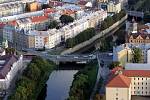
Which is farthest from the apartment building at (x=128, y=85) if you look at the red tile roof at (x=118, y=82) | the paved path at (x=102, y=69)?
the paved path at (x=102, y=69)

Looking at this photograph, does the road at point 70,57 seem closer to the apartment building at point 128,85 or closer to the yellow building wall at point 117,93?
the apartment building at point 128,85

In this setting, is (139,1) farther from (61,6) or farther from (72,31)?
(72,31)

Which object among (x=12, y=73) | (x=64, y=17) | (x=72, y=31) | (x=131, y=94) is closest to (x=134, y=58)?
(x=131, y=94)

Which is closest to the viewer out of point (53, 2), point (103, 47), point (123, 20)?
point (103, 47)

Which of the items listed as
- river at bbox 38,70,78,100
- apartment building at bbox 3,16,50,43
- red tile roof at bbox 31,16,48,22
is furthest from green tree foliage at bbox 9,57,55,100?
red tile roof at bbox 31,16,48,22

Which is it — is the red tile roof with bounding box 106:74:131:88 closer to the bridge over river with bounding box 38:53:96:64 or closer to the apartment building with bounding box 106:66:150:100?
the apartment building with bounding box 106:66:150:100
